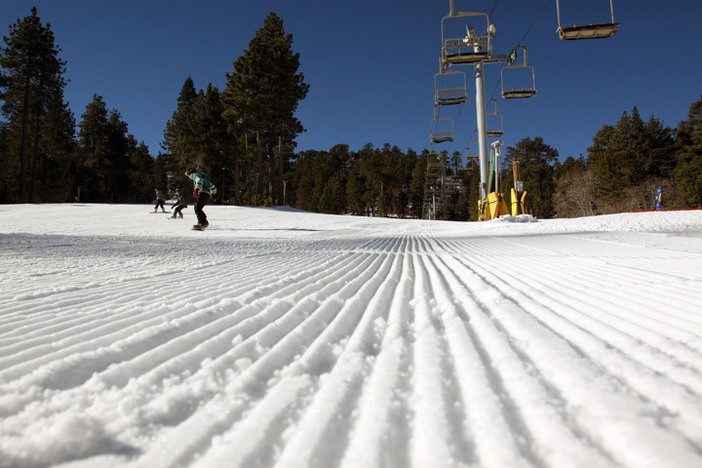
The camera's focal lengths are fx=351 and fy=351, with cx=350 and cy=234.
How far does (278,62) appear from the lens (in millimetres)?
27062

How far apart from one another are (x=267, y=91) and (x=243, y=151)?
943 cm

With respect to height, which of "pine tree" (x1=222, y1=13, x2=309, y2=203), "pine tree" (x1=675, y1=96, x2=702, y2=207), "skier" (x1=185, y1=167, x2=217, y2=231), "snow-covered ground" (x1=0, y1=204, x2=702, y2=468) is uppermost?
"pine tree" (x1=222, y1=13, x2=309, y2=203)

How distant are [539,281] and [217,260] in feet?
10.1

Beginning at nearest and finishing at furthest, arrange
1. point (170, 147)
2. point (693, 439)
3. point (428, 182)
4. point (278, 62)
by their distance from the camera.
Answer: point (693, 439) < point (278, 62) < point (428, 182) < point (170, 147)

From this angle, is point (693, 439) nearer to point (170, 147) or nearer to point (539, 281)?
point (539, 281)

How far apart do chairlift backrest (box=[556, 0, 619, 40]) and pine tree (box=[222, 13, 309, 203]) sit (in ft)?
64.7

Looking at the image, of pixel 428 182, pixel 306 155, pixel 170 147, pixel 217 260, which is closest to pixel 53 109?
pixel 170 147

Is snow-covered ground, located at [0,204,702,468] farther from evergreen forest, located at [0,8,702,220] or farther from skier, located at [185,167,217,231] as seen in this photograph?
evergreen forest, located at [0,8,702,220]

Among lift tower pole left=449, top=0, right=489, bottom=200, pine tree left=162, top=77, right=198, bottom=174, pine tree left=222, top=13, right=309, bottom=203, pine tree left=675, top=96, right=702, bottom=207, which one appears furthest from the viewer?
pine tree left=162, top=77, right=198, bottom=174

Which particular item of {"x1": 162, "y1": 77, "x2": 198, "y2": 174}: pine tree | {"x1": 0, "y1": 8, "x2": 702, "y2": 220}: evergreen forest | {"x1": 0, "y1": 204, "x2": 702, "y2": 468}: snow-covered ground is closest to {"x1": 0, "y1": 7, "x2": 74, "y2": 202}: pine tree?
{"x1": 0, "y1": 8, "x2": 702, "y2": 220}: evergreen forest

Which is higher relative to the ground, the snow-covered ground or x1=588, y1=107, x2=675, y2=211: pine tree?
x1=588, y1=107, x2=675, y2=211: pine tree

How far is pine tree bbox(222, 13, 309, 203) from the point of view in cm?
2647

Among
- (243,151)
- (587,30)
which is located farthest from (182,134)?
(587,30)

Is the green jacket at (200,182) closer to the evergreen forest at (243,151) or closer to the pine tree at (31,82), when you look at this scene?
the evergreen forest at (243,151)
